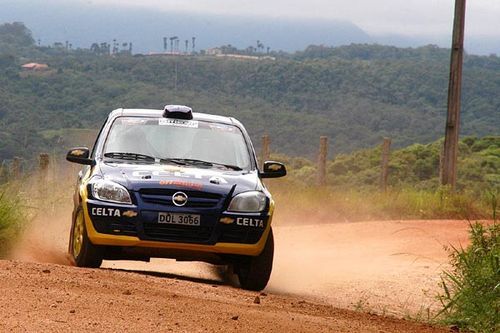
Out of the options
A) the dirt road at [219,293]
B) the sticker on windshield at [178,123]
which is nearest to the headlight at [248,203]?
the dirt road at [219,293]

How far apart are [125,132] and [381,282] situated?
403 cm

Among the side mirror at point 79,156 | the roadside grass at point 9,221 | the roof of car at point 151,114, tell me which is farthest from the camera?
the roadside grass at point 9,221

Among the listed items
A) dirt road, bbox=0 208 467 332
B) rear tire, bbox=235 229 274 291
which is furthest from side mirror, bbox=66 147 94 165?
rear tire, bbox=235 229 274 291

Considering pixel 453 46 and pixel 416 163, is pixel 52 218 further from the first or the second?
pixel 416 163

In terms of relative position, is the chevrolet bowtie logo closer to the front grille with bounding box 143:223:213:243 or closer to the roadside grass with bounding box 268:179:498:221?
the front grille with bounding box 143:223:213:243

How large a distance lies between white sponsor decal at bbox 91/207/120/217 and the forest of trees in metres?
64.2

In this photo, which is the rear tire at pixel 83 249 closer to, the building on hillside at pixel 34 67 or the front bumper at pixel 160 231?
the front bumper at pixel 160 231

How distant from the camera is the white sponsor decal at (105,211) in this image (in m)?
12.6

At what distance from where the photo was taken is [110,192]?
12719 millimetres

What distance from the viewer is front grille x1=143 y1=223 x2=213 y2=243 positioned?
12648mm

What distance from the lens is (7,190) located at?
55.4 feet

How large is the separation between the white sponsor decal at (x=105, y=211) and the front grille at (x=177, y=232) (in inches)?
11.0

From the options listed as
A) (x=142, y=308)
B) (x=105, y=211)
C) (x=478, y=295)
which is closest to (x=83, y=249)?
(x=105, y=211)

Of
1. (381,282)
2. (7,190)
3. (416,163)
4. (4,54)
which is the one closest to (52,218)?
(7,190)
